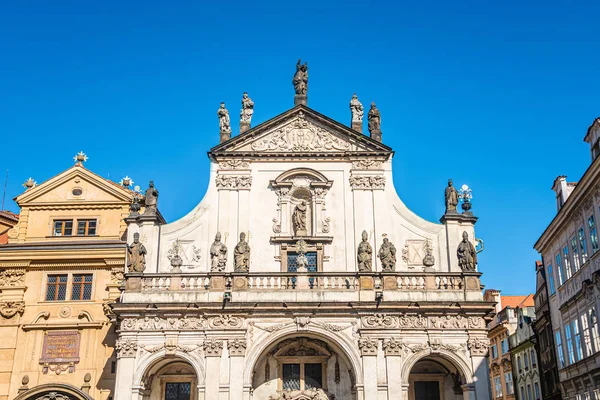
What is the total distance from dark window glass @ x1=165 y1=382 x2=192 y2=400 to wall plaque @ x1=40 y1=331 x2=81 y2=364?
14.7 ft

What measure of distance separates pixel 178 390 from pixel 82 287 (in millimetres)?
6597

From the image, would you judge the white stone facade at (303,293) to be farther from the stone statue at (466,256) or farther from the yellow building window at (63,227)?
the yellow building window at (63,227)

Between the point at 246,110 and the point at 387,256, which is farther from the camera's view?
the point at 246,110

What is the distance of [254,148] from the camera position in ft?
91.5

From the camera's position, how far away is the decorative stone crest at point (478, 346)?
23.3m

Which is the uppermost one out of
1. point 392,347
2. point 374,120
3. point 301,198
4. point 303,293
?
point 374,120

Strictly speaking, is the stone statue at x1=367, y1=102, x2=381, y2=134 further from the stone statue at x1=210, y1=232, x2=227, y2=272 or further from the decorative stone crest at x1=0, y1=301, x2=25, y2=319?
the decorative stone crest at x1=0, y1=301, x2=25, y2=319

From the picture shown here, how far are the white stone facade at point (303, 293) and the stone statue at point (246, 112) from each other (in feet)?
2.90

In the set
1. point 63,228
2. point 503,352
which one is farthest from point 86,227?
point 503,352

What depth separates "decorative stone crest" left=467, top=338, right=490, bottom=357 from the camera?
76.5 ft

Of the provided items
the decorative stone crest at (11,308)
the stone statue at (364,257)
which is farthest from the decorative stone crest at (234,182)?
the decorative stone crest at (11,308)

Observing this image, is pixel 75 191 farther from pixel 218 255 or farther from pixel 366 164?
pixel 366 164

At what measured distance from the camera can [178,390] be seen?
2503cm

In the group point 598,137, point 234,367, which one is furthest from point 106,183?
point 598,137
